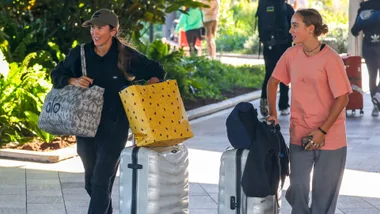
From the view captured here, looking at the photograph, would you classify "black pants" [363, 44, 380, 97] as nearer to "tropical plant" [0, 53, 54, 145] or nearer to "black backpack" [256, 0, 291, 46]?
"black backpack" [256, 0, 291, 46]

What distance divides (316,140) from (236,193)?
0.63 metres

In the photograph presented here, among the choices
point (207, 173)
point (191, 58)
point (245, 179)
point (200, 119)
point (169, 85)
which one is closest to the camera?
point (245, 179)

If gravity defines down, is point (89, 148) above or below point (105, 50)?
below

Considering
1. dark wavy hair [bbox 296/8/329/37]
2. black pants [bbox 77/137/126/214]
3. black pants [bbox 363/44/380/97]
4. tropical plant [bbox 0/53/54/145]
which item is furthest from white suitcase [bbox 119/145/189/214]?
black pants [bbox 363/44/380/97]

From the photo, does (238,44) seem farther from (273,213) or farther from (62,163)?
(273,213)

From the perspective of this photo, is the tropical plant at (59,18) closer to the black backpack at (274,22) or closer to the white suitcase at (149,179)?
the black backpack at (274,22)

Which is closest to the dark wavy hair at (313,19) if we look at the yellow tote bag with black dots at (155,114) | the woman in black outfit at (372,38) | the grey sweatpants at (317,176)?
the grey sweatpants at (317,176)

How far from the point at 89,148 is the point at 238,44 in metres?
24.0

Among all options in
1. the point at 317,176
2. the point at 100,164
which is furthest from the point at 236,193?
the point at 100,164

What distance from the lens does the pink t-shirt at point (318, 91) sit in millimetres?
6395

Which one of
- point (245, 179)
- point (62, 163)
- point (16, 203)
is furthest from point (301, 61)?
point (62, 163)

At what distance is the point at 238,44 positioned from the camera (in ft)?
101

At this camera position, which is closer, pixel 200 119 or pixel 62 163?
pixel 62 163

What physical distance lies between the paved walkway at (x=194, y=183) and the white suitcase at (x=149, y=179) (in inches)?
51.9
